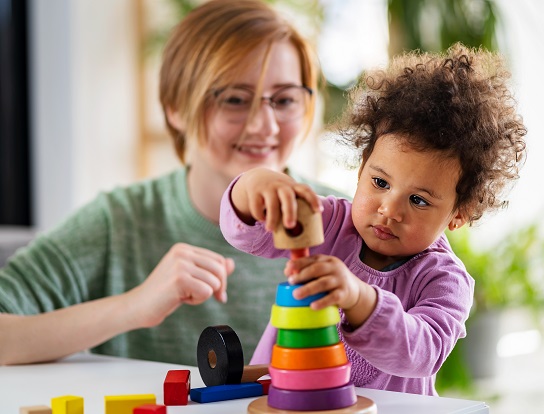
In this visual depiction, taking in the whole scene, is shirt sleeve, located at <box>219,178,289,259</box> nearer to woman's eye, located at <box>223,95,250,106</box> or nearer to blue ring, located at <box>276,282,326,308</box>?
blue ring, located at <box>276,282,326,308</box>

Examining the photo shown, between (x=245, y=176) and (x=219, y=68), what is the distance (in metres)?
0.73

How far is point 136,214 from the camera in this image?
1745mm

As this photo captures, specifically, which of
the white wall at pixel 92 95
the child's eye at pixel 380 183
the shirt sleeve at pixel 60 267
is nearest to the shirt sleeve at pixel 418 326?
the child's eye at pixel 380 183

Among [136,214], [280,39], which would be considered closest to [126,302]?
[136,214]

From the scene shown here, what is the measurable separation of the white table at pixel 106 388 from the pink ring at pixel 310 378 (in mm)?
107

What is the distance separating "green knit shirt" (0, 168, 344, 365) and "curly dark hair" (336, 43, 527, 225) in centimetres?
74

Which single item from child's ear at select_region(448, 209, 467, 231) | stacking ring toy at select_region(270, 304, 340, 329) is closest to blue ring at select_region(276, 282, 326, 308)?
stacking ring toy at select_region(270, 304, 340, 329)

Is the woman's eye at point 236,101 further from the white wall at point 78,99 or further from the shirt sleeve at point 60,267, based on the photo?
the white wall at point 78,99

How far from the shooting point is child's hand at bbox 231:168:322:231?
0.75 metres

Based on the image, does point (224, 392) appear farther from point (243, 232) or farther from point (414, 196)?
point (414, 196)

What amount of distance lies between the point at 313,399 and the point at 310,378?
0.02 meters

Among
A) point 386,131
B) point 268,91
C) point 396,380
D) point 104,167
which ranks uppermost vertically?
point 104,167

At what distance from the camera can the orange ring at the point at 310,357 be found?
767 millimetres

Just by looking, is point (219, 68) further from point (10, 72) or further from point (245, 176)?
point (10, 72)
